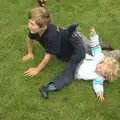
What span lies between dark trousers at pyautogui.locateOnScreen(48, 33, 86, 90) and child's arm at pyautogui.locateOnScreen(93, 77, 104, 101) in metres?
0.29

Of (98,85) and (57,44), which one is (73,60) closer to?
(57,44)

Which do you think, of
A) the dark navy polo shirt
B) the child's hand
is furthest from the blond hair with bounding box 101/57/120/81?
the dark navy polo shirt

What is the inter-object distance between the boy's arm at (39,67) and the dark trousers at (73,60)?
219mm

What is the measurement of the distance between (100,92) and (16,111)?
95cm

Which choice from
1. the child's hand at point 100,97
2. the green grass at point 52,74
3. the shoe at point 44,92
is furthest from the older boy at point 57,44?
the child's hand at point 100,97

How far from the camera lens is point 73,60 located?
14.7ft

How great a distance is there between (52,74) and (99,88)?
0.60m

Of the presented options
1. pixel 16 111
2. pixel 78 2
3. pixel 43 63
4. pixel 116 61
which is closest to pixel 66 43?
pixel 43 63

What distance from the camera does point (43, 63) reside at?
4445mm

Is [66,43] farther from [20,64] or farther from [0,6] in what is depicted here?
[0,6]

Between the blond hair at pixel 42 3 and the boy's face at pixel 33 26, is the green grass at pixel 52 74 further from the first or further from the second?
the boy's face at pixel 33 26

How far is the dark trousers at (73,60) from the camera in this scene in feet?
14.4

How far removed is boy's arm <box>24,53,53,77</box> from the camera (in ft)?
14.5

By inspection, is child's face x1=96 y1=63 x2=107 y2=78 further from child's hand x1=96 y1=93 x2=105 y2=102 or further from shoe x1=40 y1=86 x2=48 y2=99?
shoe x1=40 y1=86 x2=48 y2=99
